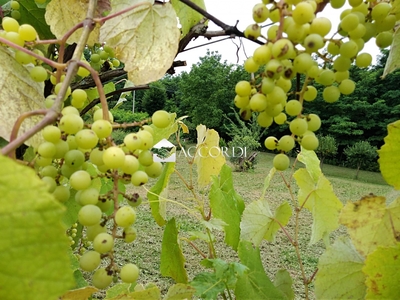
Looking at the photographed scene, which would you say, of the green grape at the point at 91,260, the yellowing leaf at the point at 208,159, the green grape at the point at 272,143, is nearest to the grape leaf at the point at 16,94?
the green grape at the point at 91,260

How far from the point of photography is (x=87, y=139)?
0.27m

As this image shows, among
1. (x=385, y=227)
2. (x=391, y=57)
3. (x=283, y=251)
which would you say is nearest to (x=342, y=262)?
(x=385, y=227)

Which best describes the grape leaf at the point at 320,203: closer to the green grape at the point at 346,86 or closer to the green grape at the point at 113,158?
the green grape at the point at 346,86

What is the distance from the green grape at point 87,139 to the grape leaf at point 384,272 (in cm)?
27

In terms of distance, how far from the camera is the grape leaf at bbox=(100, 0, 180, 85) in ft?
1.29

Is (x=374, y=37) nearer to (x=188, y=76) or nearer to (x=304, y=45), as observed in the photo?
(x=304, y=45)

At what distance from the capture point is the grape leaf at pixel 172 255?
756 mm

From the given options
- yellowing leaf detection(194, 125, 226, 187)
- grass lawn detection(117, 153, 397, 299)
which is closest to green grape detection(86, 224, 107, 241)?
yellowing leaf detection(194, 125, 226, 187)

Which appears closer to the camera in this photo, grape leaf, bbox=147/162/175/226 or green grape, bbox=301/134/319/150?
green grape, bbox=301/134/319/150

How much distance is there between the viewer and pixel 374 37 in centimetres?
36

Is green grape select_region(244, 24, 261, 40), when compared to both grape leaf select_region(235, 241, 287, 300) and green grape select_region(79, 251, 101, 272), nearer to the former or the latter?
green grape select_region(79, 251, 101, 272)

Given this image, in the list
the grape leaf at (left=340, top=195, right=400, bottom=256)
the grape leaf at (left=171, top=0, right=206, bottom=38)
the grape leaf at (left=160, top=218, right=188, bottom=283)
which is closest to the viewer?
the grape leaf at (left=340, top=195, right=400, bottom=256)

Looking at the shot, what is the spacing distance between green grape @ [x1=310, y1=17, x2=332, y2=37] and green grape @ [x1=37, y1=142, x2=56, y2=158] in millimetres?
226

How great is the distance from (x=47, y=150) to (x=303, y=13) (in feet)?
0.73
